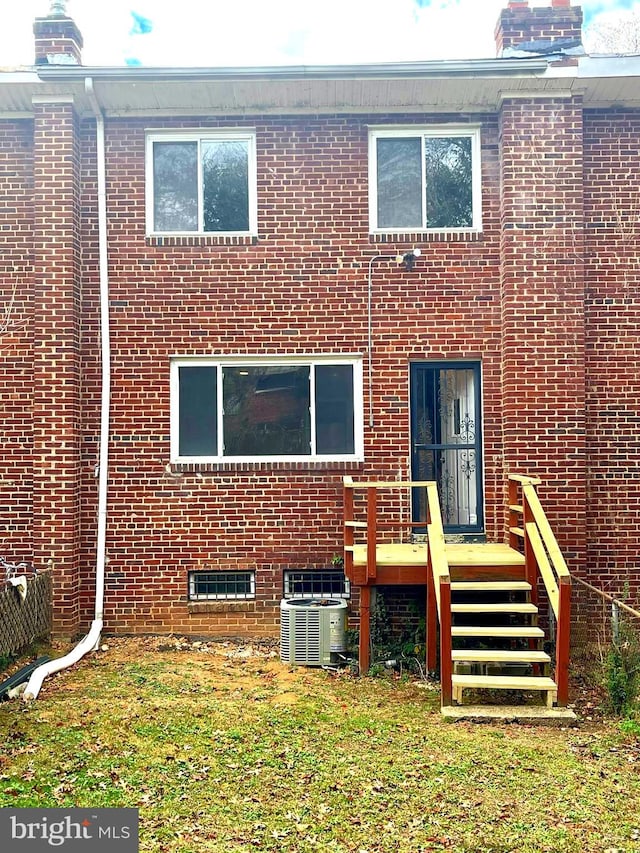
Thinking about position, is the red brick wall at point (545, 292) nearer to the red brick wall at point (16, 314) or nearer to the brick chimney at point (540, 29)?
the brick chimney at point (540, 29)

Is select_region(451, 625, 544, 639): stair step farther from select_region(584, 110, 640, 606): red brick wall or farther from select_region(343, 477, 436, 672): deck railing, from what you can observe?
select_region(584, 110, 640, 606): red brick wall

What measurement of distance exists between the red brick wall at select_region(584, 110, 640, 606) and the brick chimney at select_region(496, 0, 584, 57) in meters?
0.94

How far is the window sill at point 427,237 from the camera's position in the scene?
8.51 meters

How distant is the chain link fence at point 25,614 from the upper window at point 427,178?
19.4 feet

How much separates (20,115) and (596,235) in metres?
7.41

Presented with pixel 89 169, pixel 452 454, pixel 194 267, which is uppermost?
pixel 89 169

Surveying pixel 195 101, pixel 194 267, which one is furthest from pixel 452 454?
pixel 195 101

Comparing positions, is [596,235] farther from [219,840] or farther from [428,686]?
[219,840]

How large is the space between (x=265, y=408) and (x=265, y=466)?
0.73m

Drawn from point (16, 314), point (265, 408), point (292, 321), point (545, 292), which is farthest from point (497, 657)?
point (16, 314)

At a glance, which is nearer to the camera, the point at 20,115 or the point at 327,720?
the point at 327,720

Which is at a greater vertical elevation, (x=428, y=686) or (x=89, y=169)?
(x=89, y=169)

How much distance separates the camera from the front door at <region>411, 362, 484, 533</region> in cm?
856

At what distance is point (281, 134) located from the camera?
8.55m
